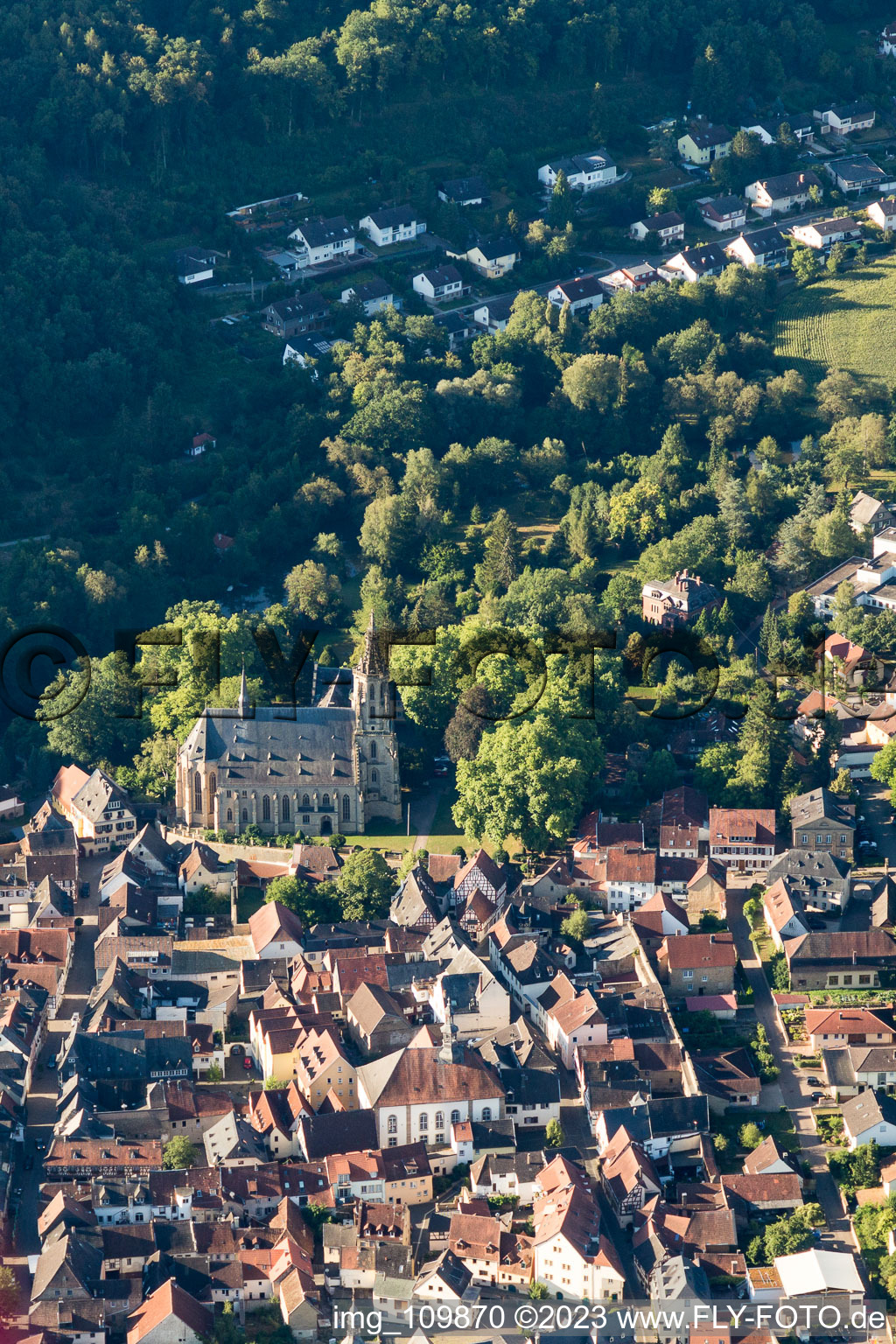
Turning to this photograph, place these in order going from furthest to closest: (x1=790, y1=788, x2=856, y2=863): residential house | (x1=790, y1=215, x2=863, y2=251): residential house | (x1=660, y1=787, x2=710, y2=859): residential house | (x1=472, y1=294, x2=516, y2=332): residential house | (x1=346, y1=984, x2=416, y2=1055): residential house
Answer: (x1=790, y1=215, x2=863, y2=251): residential house, (x1=472, y1=294, x2=516, y2=332): residential house, (x1=660, y1=787, x2=710, y2=859): residential house, (x1=790, y1=788, x2=856, y2=863): residential house, (x1=346, y1=984, x2=416, y2=1055): residential house

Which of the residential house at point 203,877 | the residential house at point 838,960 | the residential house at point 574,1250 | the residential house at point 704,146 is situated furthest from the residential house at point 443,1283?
the residential house at point 704,146

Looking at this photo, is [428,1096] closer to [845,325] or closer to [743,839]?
[743,839]

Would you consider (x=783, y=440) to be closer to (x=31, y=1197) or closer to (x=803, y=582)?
(x=803, y=582)

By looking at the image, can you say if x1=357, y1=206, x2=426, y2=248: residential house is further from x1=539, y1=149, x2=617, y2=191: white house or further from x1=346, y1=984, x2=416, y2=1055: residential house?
x1=346, y1=984, x2=416, y2=1055: residential house

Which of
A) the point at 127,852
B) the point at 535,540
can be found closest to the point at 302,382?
the point at 535,540

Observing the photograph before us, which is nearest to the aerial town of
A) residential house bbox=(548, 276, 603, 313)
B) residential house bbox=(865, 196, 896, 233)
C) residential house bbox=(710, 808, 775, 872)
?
residential house bbox=(710, 808, 775, 872)

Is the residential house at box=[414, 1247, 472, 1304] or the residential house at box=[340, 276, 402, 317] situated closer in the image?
the residential house at box=[414, 1247, 472, 1304]
